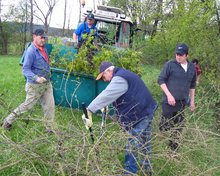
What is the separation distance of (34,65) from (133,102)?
1.83 metres

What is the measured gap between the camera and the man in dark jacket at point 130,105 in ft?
12.4

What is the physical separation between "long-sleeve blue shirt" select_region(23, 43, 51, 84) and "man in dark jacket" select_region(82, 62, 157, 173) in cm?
144

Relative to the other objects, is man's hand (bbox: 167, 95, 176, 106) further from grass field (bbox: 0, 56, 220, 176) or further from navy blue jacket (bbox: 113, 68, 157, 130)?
grass field (bbox: 0, 56, 220, 176)

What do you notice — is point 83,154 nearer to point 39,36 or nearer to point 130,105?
point 130,105

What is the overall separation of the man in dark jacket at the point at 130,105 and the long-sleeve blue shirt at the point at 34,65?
56.6 inches

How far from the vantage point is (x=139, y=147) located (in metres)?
3.75

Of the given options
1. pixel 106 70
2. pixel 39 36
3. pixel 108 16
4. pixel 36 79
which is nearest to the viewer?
pixel 106 70

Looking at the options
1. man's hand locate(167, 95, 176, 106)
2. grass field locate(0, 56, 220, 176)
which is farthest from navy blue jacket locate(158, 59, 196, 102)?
grass field locate(0, 56, 220, 176)

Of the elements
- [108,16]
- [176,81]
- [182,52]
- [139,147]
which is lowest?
[139,147]

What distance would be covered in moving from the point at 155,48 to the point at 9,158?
22.1ft

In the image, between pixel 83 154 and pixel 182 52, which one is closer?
pixel 83 154

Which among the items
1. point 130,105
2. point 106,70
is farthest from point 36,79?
point 130,105

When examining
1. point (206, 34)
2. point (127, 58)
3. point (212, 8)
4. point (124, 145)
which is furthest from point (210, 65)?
point (124, 145)

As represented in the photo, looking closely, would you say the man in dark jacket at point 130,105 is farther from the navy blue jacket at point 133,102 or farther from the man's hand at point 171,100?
the man's hand at point 171,100
